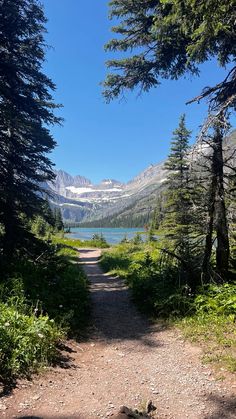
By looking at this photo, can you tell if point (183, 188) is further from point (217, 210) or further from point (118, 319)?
point (118, 319)

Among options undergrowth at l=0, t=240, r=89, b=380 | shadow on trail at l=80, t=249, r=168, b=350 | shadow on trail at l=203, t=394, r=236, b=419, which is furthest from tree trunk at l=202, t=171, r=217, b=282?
shadow on trail at l=203, t=394, r=236, b=419

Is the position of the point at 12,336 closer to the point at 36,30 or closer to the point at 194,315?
the point at 194,315

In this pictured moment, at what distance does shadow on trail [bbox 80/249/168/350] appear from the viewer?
7488 millimetres

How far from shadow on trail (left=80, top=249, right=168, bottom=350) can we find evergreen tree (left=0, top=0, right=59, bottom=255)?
3.91 metres

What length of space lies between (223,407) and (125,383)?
1482 mm

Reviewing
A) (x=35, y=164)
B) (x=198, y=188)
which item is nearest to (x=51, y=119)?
(x=35, y=164)

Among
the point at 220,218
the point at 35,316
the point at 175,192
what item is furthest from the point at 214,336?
the point at 175,192

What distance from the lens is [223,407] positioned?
4.29 m

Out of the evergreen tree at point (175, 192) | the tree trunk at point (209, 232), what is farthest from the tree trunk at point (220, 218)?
the evergreen tree at point (175, 192)

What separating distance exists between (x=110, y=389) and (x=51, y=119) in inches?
490

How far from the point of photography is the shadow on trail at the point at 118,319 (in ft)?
24.6

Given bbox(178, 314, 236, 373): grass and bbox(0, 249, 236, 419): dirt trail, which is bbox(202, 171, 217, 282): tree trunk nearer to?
bbox(178, 314, 236, 373): grass

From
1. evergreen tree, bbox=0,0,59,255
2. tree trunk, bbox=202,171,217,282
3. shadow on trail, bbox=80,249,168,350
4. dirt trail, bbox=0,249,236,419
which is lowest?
shadow on trail, bbox=80,249,168,350

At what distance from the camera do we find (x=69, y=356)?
6.00m
